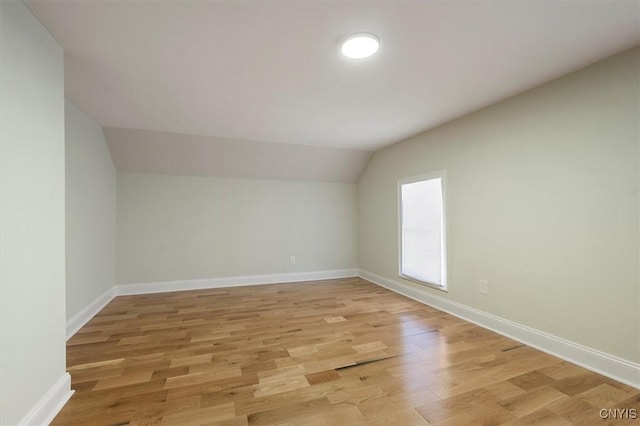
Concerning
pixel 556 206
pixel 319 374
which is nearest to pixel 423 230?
pixel 556 206

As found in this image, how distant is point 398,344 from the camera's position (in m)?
2.42

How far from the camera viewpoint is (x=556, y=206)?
2.24 meters

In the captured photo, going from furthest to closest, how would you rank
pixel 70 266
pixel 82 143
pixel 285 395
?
pixel 82 143 → pixel 70 266 → pixel 285 395

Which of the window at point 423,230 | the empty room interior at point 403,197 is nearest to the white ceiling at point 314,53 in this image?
the empty room interior at point 403,197

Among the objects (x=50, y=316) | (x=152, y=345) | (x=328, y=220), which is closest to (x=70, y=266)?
(x=152, y=345)

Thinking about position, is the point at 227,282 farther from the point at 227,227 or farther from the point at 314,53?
the point at 314,53

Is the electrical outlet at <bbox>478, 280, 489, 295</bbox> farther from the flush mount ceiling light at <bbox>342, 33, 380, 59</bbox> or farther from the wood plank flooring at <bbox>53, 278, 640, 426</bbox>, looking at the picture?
the flush mount ceiling light at <bbox>342, 33, 380, 59</bbox>

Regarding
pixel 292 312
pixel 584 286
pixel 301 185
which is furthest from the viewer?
pixel 301 185

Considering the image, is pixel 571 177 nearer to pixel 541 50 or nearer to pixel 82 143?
pixel 541 50

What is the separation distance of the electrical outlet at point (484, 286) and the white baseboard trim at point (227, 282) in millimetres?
2653

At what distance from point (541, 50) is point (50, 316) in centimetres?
354

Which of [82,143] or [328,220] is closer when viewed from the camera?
[82,143]

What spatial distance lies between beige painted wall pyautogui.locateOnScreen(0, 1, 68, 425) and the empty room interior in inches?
0.5

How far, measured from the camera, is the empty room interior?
4.84ft
